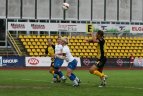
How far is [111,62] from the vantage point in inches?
1917

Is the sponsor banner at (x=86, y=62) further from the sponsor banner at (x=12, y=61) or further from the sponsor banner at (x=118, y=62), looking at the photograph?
the sponsor banner at (x=12, y=61)

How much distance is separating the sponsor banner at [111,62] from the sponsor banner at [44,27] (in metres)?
5.56

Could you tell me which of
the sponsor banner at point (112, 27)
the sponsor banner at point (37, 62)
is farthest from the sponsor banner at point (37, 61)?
the sponsor banner at point (112, 27)

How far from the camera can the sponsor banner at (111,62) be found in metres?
47.4

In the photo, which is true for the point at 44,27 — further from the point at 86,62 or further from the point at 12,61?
the point at 12,61

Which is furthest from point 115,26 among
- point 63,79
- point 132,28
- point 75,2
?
point 63,79

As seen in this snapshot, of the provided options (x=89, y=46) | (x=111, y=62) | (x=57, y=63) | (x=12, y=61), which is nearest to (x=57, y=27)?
(x=89, y=46)

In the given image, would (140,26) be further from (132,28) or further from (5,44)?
(5,44)

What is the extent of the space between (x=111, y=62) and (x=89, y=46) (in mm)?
6510

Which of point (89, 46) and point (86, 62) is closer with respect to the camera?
point (86, 62)

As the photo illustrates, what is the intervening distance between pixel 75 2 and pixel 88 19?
2.75m

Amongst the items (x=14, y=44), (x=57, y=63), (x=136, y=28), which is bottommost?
(x=57, y=63)

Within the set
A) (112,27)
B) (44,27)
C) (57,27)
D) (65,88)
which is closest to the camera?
(65,88)

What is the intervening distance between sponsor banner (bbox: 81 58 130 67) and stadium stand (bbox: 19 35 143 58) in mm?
4168
